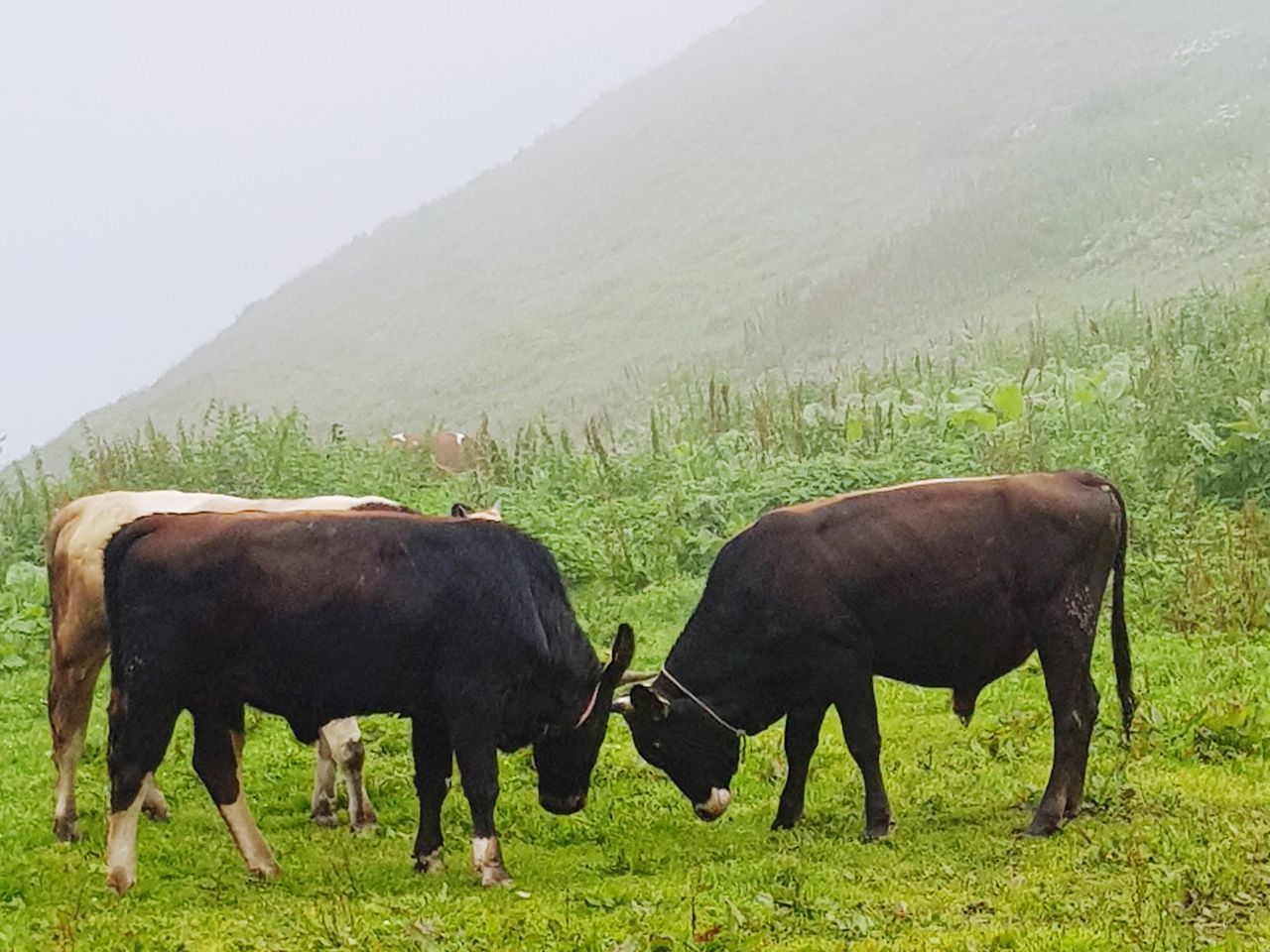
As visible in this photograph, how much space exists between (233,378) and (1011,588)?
5316cm

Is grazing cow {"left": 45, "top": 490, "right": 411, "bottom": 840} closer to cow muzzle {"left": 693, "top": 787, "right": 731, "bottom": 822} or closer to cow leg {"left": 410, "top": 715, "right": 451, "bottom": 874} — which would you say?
cow leg {"left": 410, "top": 715, "right": 451, "bottom": 874}

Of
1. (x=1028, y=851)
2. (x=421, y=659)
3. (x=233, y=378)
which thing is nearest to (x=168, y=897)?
(x=421, y=659)

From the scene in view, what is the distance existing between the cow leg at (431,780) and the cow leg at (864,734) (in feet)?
6.36

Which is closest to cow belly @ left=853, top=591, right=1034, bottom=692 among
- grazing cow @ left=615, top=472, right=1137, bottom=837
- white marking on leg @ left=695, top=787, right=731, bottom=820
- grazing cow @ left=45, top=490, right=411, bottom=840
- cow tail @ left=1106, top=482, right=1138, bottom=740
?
grazing cow @ left=615, top=472, right=1137, bottom=837

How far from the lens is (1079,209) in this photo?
3647 centimetres

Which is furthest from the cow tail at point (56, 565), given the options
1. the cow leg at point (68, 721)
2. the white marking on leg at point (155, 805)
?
the white marking on leg at point (155, 805)

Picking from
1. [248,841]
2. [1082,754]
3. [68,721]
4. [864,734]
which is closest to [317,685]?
[248,841]

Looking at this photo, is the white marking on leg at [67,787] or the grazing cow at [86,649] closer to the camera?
the white marking on leg at [67,787]

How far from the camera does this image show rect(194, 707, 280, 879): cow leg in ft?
24.3

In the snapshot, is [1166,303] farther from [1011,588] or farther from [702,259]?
[702,259]

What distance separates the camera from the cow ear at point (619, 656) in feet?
25.9

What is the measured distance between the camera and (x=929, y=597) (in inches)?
296

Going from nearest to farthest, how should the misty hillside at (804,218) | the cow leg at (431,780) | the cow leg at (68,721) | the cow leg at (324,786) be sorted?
the cow leg at (431,780) → the cow leg at (68,721) → the cow leg at (324,786) → the misty hillside at (804,218)

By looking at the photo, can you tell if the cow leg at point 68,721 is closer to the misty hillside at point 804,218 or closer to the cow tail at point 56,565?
the cow tail at point 56,565
